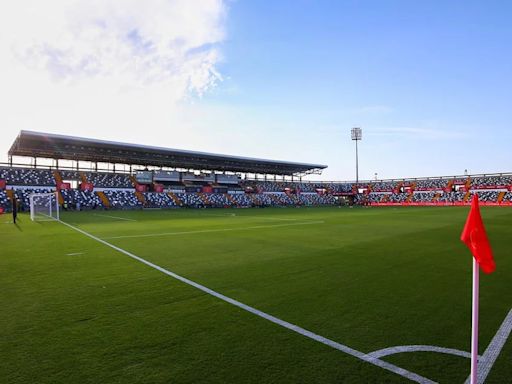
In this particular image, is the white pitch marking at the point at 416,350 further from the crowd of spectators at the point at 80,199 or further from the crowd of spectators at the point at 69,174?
the crowd of spectators at the point at 69,174

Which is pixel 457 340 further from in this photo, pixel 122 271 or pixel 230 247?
pixel 230 247

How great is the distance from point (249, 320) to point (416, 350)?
2106 millimetres

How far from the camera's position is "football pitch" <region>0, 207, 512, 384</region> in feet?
10.3

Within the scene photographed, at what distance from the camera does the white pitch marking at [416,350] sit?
11.3 ft

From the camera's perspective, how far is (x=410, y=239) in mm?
12906

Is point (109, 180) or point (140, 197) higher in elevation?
point (109, 180)

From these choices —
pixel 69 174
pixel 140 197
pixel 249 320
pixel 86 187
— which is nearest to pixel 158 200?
pixel 140 197

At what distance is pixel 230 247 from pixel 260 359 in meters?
7.89

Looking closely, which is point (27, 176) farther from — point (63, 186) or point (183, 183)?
point (183, 183)

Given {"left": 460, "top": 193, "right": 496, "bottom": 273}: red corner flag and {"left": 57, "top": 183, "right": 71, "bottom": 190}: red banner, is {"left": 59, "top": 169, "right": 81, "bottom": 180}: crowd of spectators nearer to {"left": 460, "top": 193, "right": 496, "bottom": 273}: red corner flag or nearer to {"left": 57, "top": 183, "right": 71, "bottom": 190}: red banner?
{"left": 57, "top": 183, "right": 71, "bottom": 190}: red banner

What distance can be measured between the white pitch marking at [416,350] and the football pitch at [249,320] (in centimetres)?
1

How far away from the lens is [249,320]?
4426 millimetres

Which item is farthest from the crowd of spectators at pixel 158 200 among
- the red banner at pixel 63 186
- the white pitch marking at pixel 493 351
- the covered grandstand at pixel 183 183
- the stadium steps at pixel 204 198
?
the white pitch marking at pixel 493 351

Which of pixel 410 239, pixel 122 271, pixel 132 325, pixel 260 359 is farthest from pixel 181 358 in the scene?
pixel 410 239
